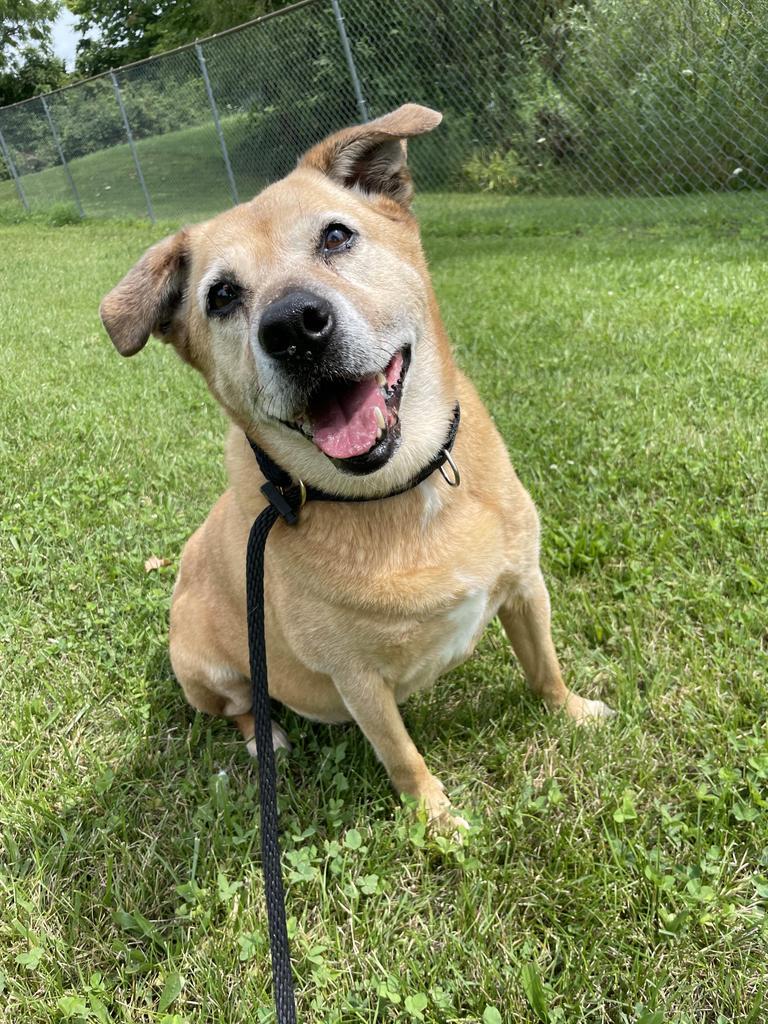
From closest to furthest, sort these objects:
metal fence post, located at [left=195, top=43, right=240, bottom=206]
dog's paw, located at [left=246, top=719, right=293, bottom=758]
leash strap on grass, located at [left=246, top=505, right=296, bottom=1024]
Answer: leash strap on grass, located at [left=246, top=505, right=296, bottom=1024] < dog's paw, located at [left=246, top=719, right=293, bottom=758] < metal fence post, located at [left=195, top=43, right=240, bottom=206]

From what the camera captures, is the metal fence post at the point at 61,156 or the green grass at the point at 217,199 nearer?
the green grass at the point at 217,199

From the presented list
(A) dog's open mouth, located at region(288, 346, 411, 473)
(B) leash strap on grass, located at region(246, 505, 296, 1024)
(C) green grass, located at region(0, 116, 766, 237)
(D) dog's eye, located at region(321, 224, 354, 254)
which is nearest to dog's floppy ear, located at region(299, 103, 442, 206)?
(D) dog's eye, located at region(321, 224, 354, 254)

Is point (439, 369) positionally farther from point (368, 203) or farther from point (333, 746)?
point (333, 746)

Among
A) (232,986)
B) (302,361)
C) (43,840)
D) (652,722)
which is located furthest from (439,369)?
(43,840)

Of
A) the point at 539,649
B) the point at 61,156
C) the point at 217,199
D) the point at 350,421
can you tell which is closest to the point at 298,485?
the point at 350,421

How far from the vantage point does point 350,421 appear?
178 cm

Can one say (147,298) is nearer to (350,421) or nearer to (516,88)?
(350,421)

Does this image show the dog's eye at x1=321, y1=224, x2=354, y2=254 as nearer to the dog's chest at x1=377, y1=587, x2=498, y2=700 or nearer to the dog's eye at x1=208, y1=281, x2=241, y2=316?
the dog's eye at x1=208, y1=281, x2=241, y2=316

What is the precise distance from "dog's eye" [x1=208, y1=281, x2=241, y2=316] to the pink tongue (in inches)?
18.2

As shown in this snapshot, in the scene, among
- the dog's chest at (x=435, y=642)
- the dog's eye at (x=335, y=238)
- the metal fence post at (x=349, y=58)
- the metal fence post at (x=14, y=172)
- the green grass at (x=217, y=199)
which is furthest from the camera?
the metal fence post at (x=14, y=172)

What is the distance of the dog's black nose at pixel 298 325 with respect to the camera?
1.67 metres

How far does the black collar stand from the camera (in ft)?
6.17

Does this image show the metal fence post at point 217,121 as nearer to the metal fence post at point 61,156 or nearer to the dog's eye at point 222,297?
the metal fence post at point 61,156

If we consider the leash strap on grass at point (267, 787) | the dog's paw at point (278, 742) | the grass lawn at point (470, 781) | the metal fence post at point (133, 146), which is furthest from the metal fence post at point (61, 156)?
the leash strap on grass at point (267, 787)
